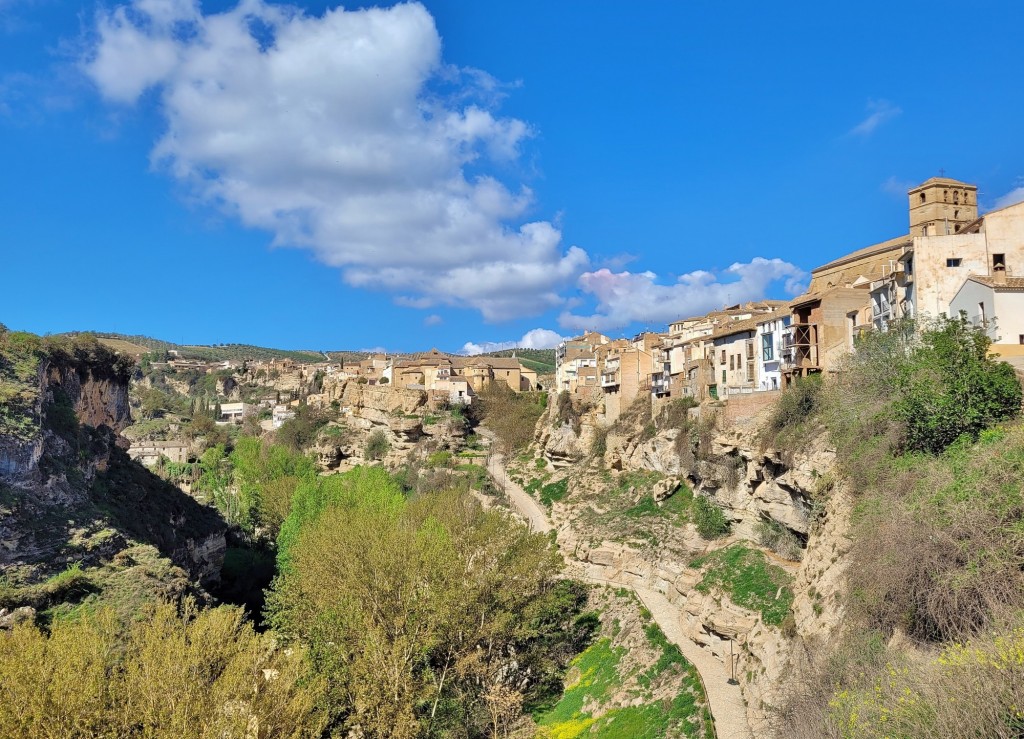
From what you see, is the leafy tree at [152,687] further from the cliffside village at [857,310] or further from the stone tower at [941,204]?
the stone tower at [941,204]

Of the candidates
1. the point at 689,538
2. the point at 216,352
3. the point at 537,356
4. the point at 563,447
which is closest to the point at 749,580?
the point at 689,538

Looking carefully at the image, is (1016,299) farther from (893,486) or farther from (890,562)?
(890,562)

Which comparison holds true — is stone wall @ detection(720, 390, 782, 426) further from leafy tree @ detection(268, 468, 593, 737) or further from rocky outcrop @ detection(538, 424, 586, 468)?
rocky outcrop @ detection(538, 424, 586, 468)

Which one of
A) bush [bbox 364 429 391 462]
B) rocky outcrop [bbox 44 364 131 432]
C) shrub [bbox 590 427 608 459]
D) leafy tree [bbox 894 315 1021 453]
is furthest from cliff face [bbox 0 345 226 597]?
leafy tree [bbox 894 315 1021 453]

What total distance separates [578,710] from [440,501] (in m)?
19.2

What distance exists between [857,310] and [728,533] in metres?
12.4

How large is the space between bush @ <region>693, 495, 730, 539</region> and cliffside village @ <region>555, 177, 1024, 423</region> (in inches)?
203

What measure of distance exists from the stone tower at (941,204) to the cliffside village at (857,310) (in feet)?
0.17

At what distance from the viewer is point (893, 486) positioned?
59.0ft

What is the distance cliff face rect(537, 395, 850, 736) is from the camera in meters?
19.3

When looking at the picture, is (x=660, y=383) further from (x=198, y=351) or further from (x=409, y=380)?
(x=198, y=351)

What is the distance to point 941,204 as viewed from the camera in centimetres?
3644

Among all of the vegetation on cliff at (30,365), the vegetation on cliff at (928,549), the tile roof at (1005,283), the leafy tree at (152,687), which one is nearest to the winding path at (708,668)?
the vegetation on cliff at (928,549)

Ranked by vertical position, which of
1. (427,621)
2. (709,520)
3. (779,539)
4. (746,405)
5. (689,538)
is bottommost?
(427,621)
